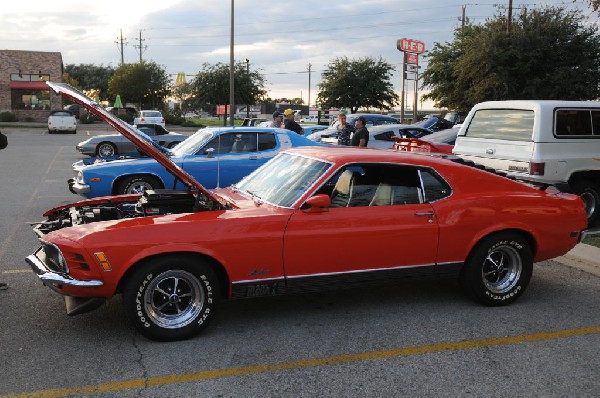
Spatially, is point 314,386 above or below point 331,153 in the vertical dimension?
below

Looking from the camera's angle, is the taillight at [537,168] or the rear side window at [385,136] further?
the rear side window at [385,136]

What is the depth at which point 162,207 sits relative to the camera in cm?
521

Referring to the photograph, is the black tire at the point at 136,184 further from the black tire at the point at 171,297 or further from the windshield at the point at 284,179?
the black tire at the point at 171,297

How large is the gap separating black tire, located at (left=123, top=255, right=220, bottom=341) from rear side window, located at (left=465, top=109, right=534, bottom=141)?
6110 millimetres

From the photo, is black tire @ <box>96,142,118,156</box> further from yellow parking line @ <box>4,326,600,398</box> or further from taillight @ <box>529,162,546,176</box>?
yellow parking line @ <box>4,326,600,398</box>

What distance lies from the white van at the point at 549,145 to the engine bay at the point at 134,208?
503 cm

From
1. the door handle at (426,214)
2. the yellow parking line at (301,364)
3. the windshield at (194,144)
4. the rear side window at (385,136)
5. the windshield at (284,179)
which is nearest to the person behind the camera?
the yellow parking line at (301,364)

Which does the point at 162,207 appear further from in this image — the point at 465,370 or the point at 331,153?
the point at 465,370

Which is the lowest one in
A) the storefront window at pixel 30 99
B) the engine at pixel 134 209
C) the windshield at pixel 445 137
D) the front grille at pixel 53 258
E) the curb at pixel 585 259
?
the curb at pixel 585 259

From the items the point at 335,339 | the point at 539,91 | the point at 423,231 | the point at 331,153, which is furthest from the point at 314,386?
the point at 539,91

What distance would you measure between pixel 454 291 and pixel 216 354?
8.55ft

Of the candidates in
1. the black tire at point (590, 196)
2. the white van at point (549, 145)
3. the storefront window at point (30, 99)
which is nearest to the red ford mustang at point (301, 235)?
the white van at point (549, 145)

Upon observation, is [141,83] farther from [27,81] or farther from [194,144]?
[194,144]

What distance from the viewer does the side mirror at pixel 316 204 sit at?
4238mm
